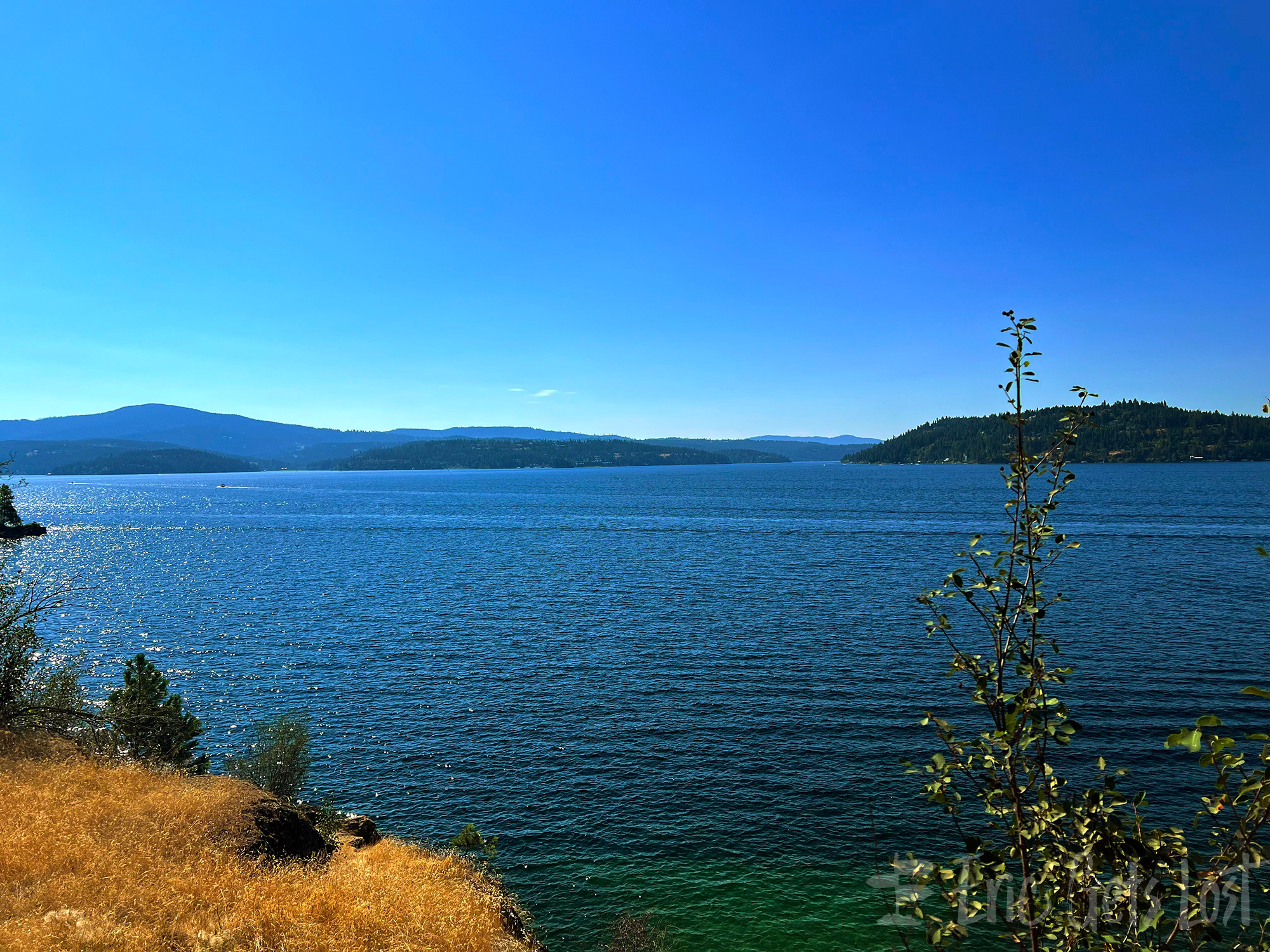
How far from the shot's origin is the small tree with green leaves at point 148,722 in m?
27.7

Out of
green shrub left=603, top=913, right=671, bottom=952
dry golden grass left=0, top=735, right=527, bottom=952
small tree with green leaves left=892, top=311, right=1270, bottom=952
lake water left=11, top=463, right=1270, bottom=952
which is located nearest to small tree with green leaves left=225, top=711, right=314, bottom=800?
lake water left=11, top=463, right=1270, bottom=952

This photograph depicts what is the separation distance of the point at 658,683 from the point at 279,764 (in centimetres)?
2288

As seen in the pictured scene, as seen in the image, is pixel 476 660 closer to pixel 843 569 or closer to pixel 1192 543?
pixel 843 569

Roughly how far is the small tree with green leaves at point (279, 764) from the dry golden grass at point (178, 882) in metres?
6.24

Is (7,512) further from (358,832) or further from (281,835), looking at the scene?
(281,835)

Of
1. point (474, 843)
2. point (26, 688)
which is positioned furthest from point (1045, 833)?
point (26, 688)

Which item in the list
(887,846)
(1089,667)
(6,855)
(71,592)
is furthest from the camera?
(71,592)

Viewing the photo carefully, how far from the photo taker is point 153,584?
81875mm

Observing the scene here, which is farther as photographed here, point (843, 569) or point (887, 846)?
point (843, 569)

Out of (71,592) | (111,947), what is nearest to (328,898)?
(111,947)

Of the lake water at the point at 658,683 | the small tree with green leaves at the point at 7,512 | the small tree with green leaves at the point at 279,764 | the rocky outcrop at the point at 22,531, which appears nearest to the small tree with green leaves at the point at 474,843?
the lake water at the point at 658,683

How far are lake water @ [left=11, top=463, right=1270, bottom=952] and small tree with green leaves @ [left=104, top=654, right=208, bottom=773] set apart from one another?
659 cm

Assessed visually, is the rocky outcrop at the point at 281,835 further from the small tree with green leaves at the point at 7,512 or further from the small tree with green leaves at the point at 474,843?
the small tree with green leaves at the point at 7,512

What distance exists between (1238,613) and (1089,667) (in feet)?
79.0
